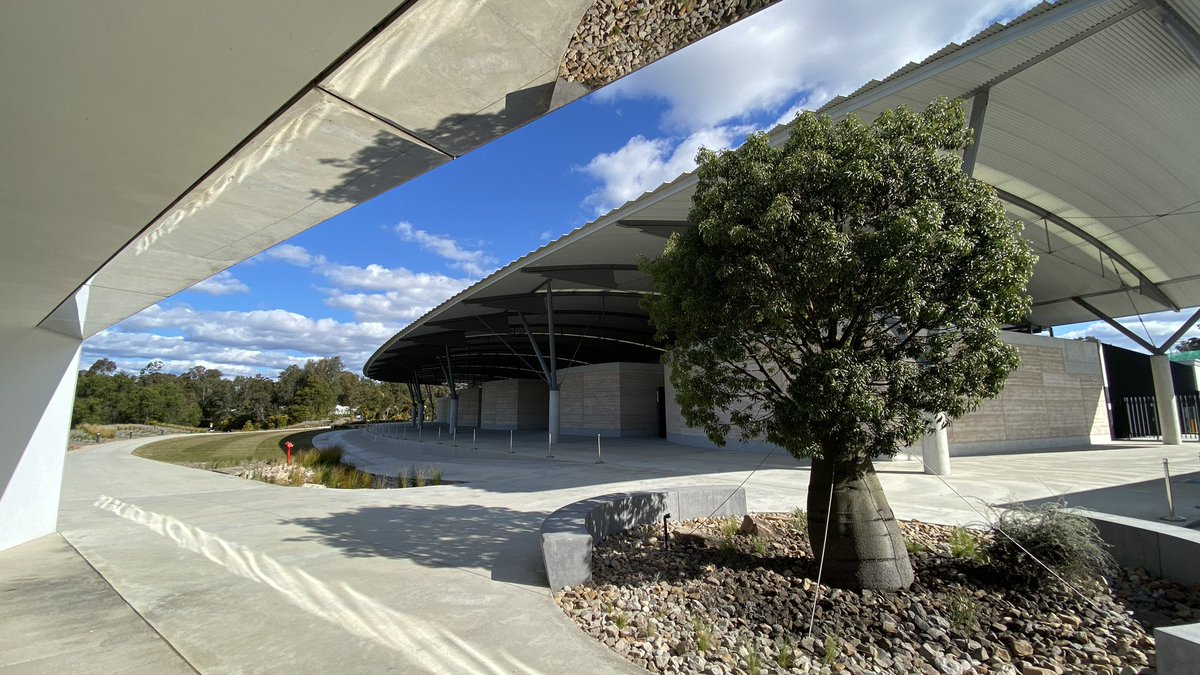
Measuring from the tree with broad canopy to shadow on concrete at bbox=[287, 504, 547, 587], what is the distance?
281cm

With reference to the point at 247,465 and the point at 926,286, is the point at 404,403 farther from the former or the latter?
the point at 926,286

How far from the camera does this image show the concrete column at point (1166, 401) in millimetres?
22562

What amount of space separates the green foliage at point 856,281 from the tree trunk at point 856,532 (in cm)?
30

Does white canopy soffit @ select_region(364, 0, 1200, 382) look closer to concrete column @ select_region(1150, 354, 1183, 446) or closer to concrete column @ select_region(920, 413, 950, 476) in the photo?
concrete column @ select_region(1150, 354, 1183, 446)

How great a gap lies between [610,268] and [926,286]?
1839cm

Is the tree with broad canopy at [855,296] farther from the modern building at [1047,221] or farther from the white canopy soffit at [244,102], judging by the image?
the modern building at [1047,221]

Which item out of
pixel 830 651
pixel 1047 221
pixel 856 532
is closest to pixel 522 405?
pixel 1047 221

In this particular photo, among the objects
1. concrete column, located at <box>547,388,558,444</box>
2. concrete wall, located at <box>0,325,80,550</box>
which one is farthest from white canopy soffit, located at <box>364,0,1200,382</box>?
concrete wall, located at <box>0,325,80,550</box>

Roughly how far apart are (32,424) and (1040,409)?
27.8 meters

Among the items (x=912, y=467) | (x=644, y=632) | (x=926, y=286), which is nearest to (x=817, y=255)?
(x=926, y=286)

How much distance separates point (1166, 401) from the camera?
22.7 m

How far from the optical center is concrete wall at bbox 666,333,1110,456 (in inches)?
739

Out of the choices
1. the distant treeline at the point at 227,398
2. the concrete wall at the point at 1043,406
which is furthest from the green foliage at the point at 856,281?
the distant treeline at the point at 227,398

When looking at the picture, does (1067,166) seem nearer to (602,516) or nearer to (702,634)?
(602,516)
